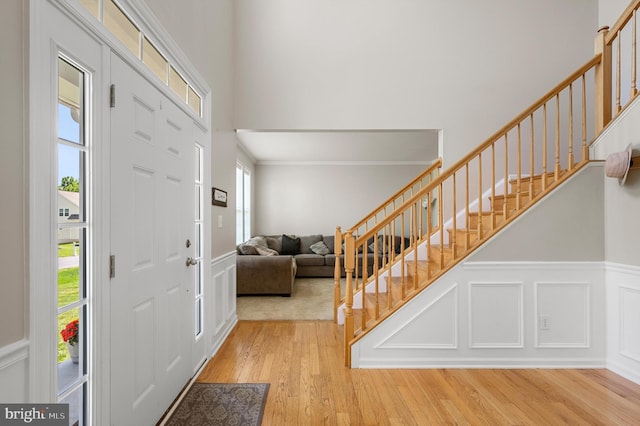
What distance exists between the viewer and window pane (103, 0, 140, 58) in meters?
1.49

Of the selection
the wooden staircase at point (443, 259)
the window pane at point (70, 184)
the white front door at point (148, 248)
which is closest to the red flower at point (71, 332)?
the white front door at point (148, 248)

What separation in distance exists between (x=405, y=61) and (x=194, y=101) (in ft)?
7.73

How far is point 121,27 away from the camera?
1.58 metres

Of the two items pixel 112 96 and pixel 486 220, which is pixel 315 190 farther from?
pixel 112 96

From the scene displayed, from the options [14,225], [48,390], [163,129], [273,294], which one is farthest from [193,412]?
[273,294]

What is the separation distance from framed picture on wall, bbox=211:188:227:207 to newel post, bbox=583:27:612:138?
3.12 metres

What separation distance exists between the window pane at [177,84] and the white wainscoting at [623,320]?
3.54 metres

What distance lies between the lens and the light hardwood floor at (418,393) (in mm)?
1939

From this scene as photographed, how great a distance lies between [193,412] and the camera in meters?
2.00

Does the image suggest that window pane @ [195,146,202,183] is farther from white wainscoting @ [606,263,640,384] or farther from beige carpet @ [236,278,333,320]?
white wainscoting @ [606,263,640,384]

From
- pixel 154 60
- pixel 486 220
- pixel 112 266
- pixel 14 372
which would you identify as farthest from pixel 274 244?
pixel 14 372

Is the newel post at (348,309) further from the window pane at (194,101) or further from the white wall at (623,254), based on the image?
the white wall at (623,254)

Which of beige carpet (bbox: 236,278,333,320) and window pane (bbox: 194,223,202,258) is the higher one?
window pane (bbox: 194,223,202,258)

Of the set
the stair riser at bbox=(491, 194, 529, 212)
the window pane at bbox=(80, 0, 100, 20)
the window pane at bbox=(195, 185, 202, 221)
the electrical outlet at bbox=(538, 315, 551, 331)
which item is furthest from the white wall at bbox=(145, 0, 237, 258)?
the electrical outlet at bbox=(538, 315, 551, 331)
